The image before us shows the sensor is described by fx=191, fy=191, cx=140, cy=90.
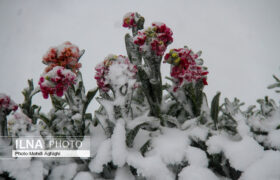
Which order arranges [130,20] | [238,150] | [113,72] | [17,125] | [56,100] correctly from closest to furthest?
1. [238,150]
2. [113,72]
3. [17,125]
4. [56,100]
5. [130,20]

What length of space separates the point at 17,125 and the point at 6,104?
0.55ft

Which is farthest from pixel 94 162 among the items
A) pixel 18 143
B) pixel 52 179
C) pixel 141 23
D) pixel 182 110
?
pixel 141 23

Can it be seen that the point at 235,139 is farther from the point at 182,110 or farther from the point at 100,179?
the point at 100,179

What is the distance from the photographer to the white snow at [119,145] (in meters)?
1.03

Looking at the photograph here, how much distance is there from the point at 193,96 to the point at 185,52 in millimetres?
311

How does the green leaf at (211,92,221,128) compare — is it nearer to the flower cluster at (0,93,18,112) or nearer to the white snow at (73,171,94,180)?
the white snow at (73,171,94,180)

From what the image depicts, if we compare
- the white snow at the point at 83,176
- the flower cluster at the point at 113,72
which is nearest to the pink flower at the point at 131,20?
the flower cluster at the point at 113,72

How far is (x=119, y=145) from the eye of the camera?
107 cm

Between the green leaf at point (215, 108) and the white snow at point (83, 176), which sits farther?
the green leaf at point (215, 108)

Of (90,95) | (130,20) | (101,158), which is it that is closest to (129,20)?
(130,20)

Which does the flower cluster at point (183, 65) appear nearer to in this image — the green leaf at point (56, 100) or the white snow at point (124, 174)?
the white snow at point (124, 174)

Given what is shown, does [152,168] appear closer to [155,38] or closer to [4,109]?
[155,38]

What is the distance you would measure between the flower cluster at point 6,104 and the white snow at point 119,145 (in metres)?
0.80

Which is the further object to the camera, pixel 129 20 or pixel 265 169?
pixel 129 20
